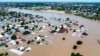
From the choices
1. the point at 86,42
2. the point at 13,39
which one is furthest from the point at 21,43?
the point at 86,42

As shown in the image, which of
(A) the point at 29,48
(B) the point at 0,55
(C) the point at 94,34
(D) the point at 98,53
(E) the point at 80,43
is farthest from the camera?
(C) the point at 94,34

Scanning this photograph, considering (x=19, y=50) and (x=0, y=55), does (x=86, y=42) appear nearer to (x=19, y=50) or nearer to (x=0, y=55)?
(x=19, y=50)

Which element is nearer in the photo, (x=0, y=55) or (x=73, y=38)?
(x=0, y=55)

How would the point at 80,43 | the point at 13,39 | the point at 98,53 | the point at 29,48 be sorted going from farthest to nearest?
1. the point at 13,39
2. the point at 80,43
3. the point at 29,48
4. the point at 98,53

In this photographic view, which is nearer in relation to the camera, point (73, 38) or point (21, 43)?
point (21, 43)

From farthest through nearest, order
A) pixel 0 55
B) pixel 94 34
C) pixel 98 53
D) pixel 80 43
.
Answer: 1. pixel 94 34
2. pixel 80 43
3. pixel 98 53
4. pixel 0 55

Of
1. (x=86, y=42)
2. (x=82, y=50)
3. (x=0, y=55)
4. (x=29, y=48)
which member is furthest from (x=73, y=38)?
(x=0, y=55)

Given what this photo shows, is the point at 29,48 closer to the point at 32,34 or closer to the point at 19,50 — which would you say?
the point at 19,50

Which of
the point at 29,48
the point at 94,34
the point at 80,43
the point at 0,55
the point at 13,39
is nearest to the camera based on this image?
the point at 0,55
